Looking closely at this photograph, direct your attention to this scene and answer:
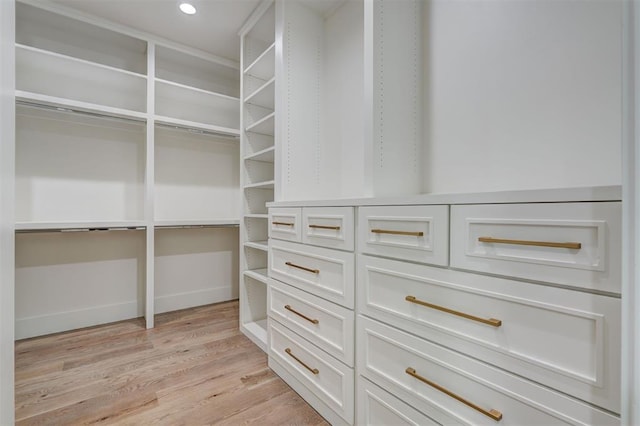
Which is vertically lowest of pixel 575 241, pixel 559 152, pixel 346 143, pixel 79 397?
pixel 79 397

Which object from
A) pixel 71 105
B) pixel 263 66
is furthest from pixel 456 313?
pixel 71 105

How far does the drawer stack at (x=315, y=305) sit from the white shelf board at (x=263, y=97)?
1.02 meters

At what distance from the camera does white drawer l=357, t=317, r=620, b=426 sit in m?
0.70

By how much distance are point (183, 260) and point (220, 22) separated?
217 centimetres

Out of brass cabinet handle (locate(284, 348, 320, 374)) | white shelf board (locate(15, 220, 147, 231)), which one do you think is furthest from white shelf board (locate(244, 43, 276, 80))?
brass cabinet handle (locate(284, 348, 320, 374))

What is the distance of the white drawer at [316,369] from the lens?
1.26 m

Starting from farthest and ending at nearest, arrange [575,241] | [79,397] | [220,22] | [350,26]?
1. [220,22]
2. [350,26]
3. [79,397]
4. [575,241]

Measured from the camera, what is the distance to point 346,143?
1972mm

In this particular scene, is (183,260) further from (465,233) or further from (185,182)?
(465,233)

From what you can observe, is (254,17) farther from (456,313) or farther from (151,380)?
(151,380)

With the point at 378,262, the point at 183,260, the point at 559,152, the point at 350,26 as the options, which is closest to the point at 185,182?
the point at 183,260

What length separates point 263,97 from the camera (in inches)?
94.0

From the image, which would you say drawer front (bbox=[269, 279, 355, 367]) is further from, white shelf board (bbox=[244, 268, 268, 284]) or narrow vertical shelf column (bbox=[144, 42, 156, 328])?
narrow vertical shelf column (bbox=[144, 42, 156, 328])

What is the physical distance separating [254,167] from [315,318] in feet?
4.94
